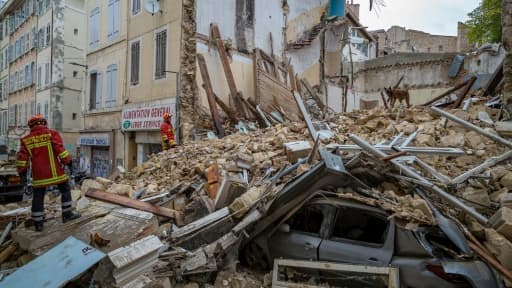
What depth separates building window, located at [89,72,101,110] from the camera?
17.0 meters

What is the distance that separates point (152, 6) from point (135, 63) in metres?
2.49

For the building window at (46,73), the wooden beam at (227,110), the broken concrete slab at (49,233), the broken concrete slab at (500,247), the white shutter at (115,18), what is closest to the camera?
the broken concrete slab at (500,247)

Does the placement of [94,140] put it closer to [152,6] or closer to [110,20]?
[110,20]

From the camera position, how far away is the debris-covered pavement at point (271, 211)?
376 centimetres

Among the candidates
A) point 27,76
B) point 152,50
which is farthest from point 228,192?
point 27,76

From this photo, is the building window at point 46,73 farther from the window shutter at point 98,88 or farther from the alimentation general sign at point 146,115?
the alimentation general sign at point 146,115

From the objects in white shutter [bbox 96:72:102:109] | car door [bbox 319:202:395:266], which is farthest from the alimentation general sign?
car door [bbox 319:202:395:266]

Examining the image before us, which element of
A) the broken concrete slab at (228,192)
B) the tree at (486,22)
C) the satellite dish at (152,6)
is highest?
the tree at (486,22)

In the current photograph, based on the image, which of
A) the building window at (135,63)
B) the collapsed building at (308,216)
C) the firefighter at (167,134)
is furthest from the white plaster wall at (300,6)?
the collapsed building at (308,216)

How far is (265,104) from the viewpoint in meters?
13.5

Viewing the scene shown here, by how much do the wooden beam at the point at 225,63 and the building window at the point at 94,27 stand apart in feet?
22.8

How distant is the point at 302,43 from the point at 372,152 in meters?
13.6

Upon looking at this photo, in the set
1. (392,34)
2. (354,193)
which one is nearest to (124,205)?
(354,193)

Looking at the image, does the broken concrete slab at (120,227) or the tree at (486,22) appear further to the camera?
the tree at (486,22)
